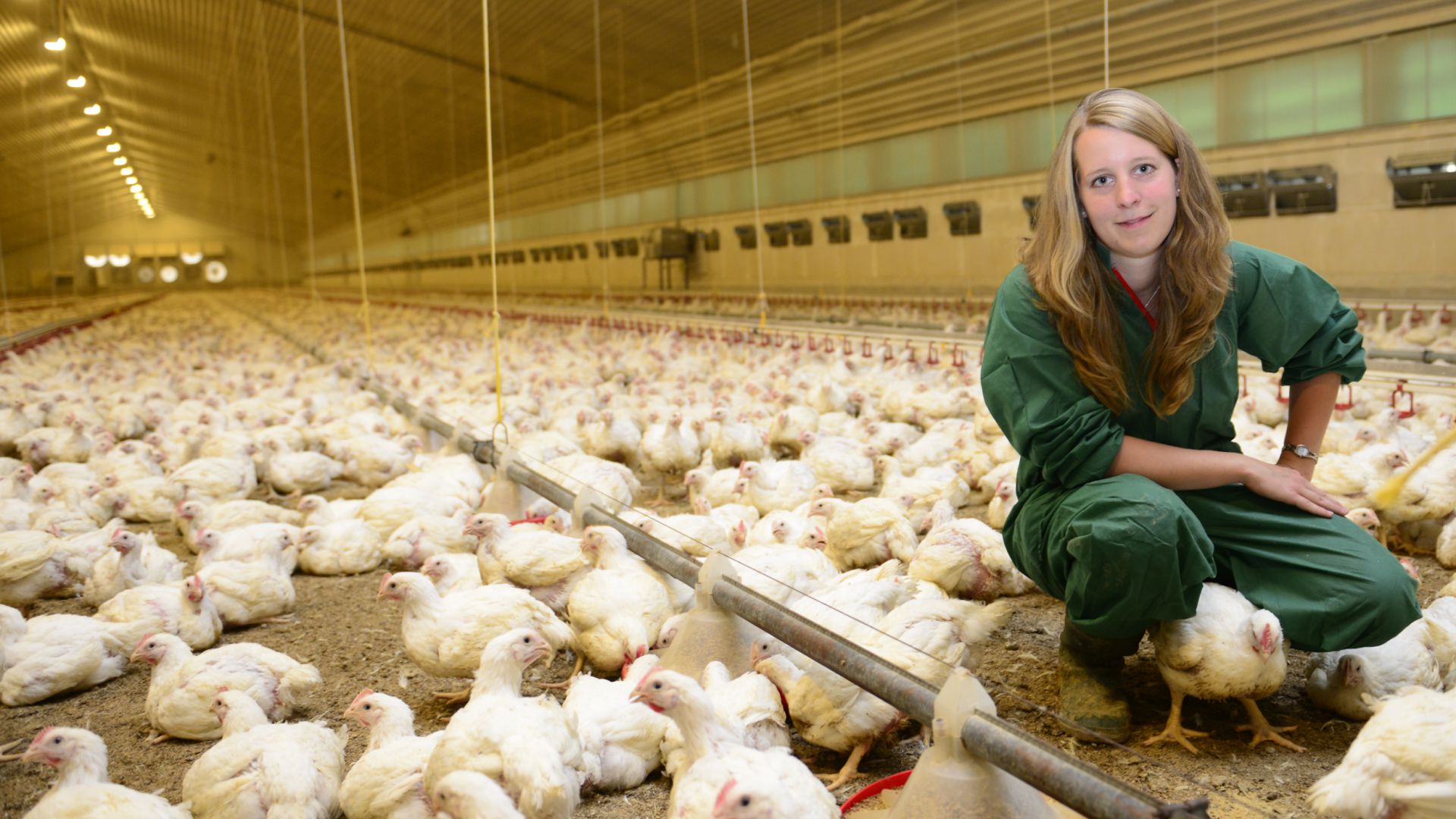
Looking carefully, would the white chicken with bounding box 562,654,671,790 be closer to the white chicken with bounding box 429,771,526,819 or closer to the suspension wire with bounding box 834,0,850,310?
the white chicken with bounding box 429,771,526,819

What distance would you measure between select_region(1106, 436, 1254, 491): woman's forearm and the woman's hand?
0.02 metres

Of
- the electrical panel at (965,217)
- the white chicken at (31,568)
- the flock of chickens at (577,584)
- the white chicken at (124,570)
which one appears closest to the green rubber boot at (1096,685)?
the flock of chickens at (577,584)

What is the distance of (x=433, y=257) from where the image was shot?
41656 millimetres

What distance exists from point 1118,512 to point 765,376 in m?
6.10

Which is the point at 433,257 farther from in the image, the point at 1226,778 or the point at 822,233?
the point at 1226,778

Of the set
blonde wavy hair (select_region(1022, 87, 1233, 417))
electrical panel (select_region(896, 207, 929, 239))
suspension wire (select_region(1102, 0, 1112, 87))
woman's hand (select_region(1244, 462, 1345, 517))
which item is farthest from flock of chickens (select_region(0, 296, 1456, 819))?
electrical panel (select_region(896, 207, 929, 239))

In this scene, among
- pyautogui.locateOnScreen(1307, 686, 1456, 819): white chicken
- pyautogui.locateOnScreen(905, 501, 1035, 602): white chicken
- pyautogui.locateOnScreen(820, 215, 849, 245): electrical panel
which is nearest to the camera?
pyautogui.locateOnScreen(1307, 686, 1456, 819): white chicken

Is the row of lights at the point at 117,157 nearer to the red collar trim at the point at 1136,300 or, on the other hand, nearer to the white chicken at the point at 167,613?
the white chicken at the point at 167,613

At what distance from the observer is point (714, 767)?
79.6 inches

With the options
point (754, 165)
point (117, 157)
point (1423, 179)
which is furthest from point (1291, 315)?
point (117, 157)

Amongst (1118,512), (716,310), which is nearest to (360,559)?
(1118,512)

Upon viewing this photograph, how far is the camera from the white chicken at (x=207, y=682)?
2.87 metres

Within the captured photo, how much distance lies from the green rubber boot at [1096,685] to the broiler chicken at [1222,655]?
0.09m

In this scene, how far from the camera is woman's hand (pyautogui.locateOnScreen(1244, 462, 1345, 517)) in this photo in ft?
7.85
